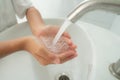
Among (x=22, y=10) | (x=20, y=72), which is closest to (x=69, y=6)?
(x=22, y=10)

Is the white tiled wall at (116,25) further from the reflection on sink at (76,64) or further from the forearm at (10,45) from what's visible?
the forearm at (10,45)

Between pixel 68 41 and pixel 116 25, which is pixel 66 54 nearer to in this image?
pixel 68 41

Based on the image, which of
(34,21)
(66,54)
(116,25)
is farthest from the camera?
(116,25)

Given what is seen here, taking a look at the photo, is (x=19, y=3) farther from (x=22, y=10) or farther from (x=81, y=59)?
(x=81, y=59)

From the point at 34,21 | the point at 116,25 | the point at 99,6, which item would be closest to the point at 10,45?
the point at 34,21

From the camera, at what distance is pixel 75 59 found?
2.11 feet

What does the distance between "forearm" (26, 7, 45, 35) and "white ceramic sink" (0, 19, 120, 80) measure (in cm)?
3

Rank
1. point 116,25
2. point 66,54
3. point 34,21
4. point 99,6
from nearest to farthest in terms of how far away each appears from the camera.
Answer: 1. point 99,6
2. point 66,54
3. point 34,21
4. point 116,25

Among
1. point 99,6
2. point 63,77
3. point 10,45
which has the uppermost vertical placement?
point 99,6

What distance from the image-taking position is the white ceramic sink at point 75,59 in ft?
1.97

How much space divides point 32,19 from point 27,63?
0.14 metres

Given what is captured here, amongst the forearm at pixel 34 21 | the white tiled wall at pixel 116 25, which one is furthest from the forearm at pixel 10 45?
the white tiled wall at pixel 116 25

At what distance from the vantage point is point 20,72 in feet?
2.09

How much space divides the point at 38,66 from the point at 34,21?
5.7 inches
